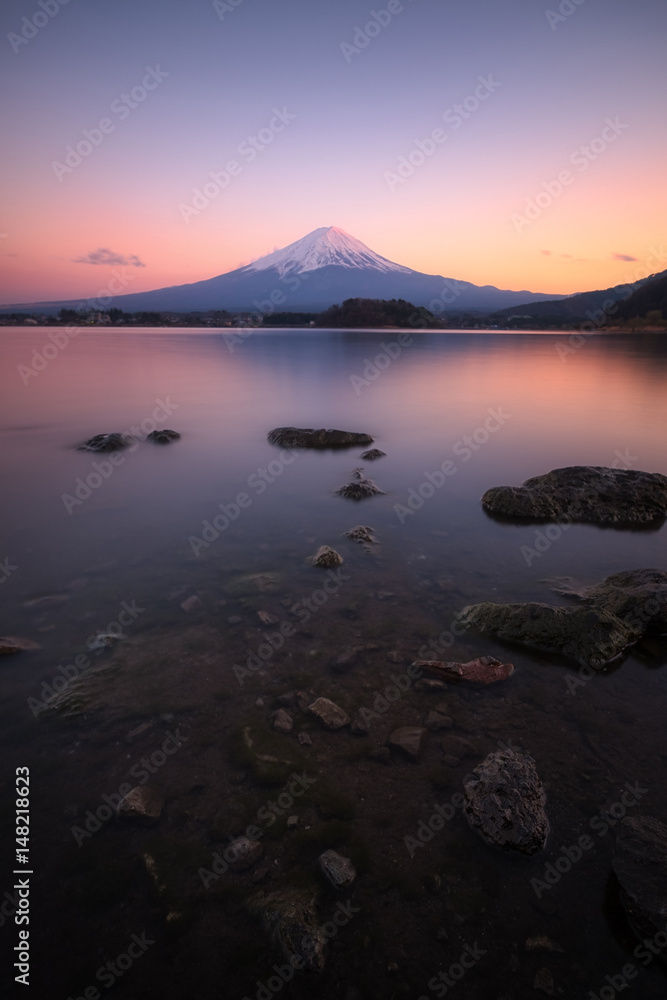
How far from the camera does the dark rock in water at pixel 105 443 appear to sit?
1667cm

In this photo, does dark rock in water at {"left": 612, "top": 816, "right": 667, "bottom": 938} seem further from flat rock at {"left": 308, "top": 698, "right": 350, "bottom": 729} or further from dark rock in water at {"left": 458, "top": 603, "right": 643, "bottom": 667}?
flat rock at {"left": 308, "top": 698, "right": 350, "bottom": 729}

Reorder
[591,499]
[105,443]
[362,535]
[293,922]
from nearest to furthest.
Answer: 1. [293,922]
2. [362,535]
3. [591,499]
4. [105,443]

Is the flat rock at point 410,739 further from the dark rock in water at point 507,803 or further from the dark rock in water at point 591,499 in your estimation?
the dark rock in water at point 591,499

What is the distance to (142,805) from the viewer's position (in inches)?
163

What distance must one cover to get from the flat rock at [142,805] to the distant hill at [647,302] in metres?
155

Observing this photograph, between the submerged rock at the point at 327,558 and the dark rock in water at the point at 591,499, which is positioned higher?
the dark rock in water at the point at 591,499

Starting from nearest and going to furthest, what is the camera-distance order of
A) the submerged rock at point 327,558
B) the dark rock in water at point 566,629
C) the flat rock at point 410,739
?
1. the flat rock at point 410,739
2. the dark rock in water at point 566,629
3. the submerged rock at point 327,558

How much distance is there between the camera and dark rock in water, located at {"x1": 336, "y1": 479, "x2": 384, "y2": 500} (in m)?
12.2

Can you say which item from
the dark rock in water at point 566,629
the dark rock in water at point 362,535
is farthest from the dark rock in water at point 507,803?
the dark rock in water at point 362,535

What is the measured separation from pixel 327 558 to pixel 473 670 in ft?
11.6

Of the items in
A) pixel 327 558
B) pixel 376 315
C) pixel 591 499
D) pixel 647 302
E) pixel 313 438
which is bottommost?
pixel 327 558

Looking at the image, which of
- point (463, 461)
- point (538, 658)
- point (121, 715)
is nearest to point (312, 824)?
point (121, 715)

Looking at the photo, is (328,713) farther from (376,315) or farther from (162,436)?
(376,315)

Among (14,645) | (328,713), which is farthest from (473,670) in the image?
(14,645)
